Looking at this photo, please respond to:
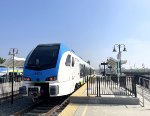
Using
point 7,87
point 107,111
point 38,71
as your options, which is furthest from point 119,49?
point 107,111

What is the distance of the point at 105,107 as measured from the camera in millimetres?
14164

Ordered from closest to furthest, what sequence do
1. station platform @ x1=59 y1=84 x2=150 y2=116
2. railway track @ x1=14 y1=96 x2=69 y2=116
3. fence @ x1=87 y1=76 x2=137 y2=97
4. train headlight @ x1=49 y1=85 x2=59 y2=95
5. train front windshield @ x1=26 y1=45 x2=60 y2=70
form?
1. station platform @ x1=59 y1=84 x2=150 y2=116
2. railway track @ x1=14 y1=96 x2=69 y2=116
3. train headlight @ x1=49 y1=85 x2=59 y2=95
4. train front windshield @ x1=26 y1=45 x2=60 y2=70
5. fence @ x1=87 y1=76 x2=137 y2=97

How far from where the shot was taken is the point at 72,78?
1912 cm

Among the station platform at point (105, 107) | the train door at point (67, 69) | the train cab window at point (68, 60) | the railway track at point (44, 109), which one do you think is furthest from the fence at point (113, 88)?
the railway track at point (44, 109)

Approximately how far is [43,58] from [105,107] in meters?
4.63

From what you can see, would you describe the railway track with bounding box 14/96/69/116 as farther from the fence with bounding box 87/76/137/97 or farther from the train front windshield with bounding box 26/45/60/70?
the fence with bounding box 87/76/137/97

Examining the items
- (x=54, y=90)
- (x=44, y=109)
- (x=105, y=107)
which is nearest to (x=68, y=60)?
(x=54, y=90)

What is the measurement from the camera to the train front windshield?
16291 millimetres

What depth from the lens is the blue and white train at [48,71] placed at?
15.6m

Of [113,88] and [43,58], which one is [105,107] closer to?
[43,58]

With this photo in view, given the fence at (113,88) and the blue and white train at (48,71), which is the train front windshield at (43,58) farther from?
the fence at (113,88)

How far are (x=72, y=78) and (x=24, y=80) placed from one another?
395 cm

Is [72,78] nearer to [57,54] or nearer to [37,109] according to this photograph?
[57,54]

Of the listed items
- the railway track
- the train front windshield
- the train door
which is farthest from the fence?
the train front windshield
